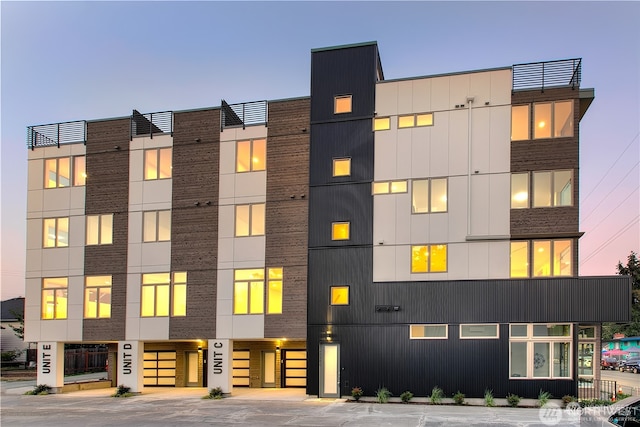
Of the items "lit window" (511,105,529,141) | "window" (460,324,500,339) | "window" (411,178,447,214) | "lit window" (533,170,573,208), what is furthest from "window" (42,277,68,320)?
"lit window" (533,170,573,208)

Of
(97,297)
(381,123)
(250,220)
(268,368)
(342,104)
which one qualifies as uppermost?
(342,104)

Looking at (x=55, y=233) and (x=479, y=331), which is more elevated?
(x=55, y=233)

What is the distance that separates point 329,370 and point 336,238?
19.1ft

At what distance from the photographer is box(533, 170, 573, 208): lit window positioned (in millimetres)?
22109

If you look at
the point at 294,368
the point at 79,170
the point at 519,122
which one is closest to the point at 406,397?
the point at 294,368

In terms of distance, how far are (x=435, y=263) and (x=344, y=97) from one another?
866 centimetres

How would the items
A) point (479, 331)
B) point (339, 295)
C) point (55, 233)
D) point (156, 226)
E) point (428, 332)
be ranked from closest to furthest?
1. point (479, 331)
2. point (428, 332)
3. point (339, 295)
4. point (156, 226)
5. point (55, 233)

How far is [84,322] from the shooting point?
2775cm

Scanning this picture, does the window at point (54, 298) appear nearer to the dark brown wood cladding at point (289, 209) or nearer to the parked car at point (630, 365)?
the dark brown wood cladding at point (289, 209)

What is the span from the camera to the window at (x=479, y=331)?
22.3 metres

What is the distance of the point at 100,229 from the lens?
28234 mm

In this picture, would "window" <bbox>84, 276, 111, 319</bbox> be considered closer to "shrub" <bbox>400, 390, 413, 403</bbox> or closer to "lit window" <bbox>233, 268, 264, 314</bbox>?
"lit window" <bbox>233, 268, 264, 314</bbox>

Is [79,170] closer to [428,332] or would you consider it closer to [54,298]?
[54,298]

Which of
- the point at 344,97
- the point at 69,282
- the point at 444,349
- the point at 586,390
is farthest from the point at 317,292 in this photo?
the point at 69,282
